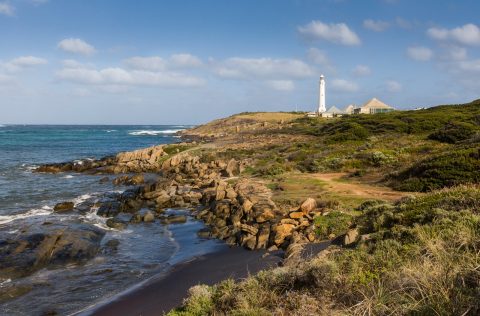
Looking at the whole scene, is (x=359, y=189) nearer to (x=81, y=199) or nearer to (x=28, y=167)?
(x=81, y=199)

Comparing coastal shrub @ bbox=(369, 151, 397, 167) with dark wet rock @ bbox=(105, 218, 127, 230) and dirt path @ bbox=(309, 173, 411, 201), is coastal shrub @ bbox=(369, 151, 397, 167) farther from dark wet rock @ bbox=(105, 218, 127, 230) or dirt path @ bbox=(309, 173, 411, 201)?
dark wet rock @ bbox=(105, 218, 127, 230)

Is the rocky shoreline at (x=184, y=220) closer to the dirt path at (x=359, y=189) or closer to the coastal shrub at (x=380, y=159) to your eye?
the dirt path at (x=359, y=189)

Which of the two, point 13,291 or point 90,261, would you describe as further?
point 90,261

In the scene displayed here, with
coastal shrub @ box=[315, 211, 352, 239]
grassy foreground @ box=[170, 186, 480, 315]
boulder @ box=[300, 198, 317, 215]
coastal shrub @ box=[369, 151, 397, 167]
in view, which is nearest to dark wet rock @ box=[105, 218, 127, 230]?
boulder @ box=[300, 198, 317, 215]

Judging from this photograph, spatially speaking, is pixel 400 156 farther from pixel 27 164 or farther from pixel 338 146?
pixel 27 164

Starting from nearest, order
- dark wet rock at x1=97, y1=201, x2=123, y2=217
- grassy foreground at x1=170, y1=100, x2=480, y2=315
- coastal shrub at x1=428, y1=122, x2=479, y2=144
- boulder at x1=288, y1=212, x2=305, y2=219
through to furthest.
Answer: grassy foreground at x1=170, y1=100, x2=480, y2=315
boulder at x1=288, y1=212, x2=305, y2=219
dark wet rock at x1=97, y1=201, x2=123, y2=217
coastal shrub at x1=428, y1=122, x2=479, y2=144

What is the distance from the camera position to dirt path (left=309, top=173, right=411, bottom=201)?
734 inches

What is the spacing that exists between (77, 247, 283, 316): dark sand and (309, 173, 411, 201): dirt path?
7351mm

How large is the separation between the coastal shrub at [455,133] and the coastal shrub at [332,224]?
58.1ft

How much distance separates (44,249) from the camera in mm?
15203

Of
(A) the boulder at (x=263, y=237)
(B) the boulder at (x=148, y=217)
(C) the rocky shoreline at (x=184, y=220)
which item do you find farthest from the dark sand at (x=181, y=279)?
(B) the boulder at (x=148, y=217)

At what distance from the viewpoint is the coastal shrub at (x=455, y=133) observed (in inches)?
1153

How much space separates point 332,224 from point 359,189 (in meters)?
6.98

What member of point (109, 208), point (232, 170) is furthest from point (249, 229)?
point (232, 170)
